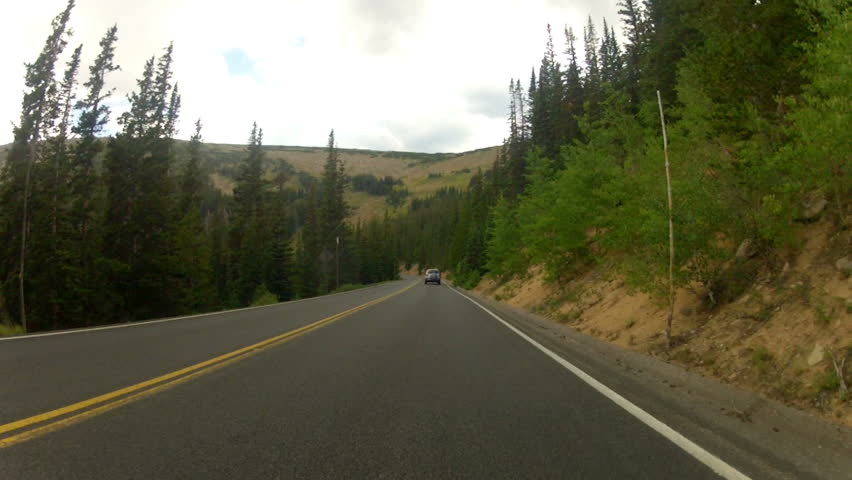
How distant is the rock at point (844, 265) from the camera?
20.1ft

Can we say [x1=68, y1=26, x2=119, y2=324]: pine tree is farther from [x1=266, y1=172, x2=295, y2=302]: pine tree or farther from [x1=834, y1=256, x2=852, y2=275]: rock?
[x1=834, y1=256, x2=852, y2=275]: rock

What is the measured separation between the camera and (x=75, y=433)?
3752 mm

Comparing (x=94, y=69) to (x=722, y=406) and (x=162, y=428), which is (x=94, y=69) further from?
(x=722, y=406)

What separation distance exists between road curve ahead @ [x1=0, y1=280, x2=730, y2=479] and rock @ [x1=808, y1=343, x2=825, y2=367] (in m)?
2.31

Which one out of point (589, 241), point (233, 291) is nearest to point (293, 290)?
point (233, 291)

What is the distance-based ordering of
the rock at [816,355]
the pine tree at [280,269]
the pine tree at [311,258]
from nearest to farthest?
the rock at [816,355], the pine tree at [280,269], the pine tree at [311,258]

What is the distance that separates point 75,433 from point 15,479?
0.91 metres

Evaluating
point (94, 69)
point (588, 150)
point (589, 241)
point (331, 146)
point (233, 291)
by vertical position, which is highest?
point (331, 146)

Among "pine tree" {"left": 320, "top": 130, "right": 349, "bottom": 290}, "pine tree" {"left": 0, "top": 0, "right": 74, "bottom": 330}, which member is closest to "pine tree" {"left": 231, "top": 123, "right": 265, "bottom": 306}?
"pine tree" {"left": 320, "top": 130, "right": 349, "bottom": 290}

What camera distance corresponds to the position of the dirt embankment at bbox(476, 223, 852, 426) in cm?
489

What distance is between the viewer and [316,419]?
4273 mm

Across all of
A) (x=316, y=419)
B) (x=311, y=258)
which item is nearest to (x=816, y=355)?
(x=316, y=419)

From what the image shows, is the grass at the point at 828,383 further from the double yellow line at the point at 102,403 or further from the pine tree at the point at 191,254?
the pine tree at the point at 191,254

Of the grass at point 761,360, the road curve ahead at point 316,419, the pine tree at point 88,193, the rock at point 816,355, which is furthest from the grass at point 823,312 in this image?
Answer: the pine tree at point 88,193
